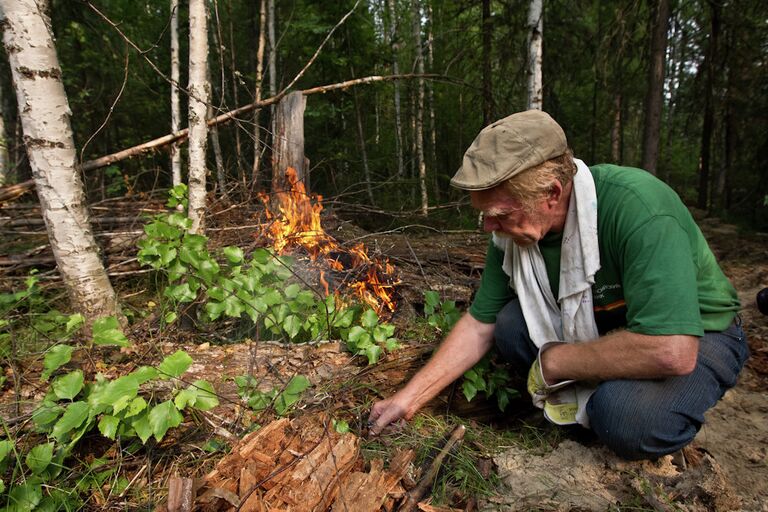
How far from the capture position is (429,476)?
1.65m

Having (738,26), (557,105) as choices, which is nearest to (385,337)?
(557,105)

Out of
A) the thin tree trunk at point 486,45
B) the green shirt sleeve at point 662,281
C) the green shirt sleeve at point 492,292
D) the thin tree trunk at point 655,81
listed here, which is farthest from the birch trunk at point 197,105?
the thin tree trunk at point 655,81

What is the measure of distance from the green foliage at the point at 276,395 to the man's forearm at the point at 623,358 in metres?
1.14

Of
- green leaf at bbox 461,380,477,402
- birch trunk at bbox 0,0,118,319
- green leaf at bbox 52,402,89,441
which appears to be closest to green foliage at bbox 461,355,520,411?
green leaf at bbox 461,380,477,402

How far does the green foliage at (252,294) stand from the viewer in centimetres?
241

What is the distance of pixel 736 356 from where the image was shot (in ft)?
6.13

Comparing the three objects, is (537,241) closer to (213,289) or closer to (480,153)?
(480,153)

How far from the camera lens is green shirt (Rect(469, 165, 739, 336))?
4.84 feet

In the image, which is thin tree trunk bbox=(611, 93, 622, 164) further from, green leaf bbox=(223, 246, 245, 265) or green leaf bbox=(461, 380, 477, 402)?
green leaf bbox=(223, 246, 245, 265)

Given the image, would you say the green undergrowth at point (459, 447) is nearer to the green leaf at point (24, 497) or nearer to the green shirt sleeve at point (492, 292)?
the green shirt sleeve at point (492, 292)

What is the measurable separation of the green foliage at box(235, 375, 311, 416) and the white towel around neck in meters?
1.16

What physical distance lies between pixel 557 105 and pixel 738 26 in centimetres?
383

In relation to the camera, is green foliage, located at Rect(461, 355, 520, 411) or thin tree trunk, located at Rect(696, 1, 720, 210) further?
thin tree trunk, located at Rect(696, 1, 720, 210)

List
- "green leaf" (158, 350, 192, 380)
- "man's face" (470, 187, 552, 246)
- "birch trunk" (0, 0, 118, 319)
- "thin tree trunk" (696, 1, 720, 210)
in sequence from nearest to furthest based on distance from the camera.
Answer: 1. "green leaf" (158, 350, 192, 380)
2. "man's face" (470, 187, 552, 246)
3. "birch trunk" (0, 0, 118, 319)
4. "thin tree trunk" (696, 1, 720, 210)
